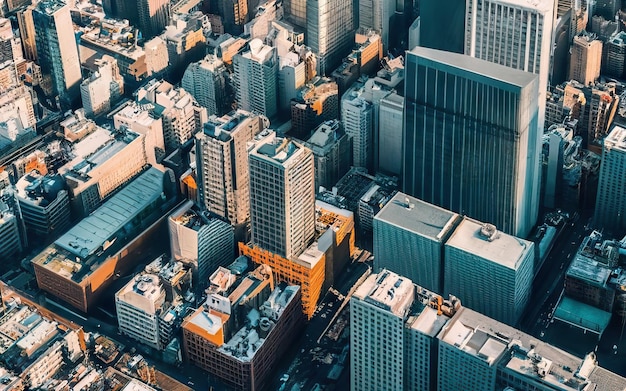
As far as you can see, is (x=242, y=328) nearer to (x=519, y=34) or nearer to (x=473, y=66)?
(x=473, y=66)

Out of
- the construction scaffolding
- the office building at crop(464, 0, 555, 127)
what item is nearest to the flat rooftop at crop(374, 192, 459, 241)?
the construction scaffolding

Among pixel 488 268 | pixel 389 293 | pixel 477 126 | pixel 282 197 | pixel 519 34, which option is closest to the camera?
pixel 389 293

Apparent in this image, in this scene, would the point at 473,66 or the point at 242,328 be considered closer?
the point at 242,328

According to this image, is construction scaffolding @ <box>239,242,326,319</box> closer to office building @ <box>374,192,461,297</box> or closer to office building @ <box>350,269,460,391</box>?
office building @ <box>374,192,461,297</box>

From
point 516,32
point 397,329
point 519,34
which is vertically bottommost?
point 397,329

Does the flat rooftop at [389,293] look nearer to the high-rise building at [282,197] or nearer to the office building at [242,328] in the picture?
the office building at [242,328]

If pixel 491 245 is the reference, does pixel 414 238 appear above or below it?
above

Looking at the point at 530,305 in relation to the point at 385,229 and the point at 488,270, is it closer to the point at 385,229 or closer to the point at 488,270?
the point at 488,270

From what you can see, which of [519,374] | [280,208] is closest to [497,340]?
[519,374]

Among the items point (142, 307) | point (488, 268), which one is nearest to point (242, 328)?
point (142, 307)
